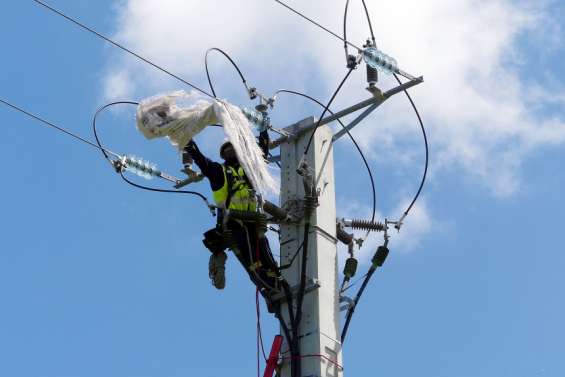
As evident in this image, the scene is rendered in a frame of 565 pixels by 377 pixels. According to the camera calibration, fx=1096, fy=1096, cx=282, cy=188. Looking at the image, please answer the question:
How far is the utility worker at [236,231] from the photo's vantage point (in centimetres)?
830

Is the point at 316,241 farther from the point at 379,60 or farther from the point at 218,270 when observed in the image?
the point at 379,60

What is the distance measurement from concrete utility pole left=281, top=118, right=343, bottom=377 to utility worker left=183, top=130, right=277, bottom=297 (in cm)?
21

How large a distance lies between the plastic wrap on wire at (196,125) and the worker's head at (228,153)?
588 millimetres

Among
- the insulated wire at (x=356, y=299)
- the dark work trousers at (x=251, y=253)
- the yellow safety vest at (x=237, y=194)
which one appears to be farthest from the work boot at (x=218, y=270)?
the insulated wire at (x=356, y=299)

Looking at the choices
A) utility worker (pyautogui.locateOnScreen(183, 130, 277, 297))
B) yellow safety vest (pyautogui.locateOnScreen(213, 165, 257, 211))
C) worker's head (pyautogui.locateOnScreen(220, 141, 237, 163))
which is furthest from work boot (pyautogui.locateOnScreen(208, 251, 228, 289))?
worker's head (pyautogui.locateOnScreen(220, 141, 237, 163))

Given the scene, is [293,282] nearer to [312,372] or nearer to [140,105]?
[312,372]

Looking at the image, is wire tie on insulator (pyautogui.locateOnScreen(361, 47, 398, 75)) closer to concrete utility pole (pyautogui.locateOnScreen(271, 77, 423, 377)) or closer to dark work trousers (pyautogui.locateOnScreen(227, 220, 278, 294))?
concrete utility pole (pyautogui.locateOnScreen(271, 77, 423, 377))

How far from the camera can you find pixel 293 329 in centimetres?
805

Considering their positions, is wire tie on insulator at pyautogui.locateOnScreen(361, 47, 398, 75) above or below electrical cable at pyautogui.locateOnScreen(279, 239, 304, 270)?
above

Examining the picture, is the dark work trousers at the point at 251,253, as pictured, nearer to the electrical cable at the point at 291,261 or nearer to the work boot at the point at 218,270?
the electrical cable at the point at 291,261

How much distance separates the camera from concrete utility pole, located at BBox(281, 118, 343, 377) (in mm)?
7980

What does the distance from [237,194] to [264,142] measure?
88 centimetres

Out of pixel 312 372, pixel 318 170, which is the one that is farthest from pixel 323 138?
pixel 312 372

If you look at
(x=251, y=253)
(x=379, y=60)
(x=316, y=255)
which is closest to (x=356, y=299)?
(x=316, y=255)
